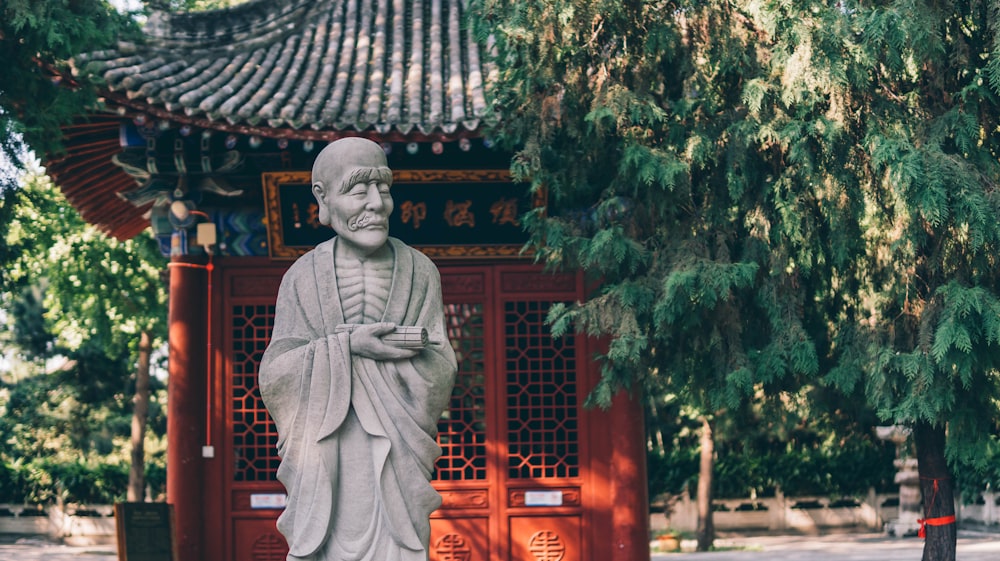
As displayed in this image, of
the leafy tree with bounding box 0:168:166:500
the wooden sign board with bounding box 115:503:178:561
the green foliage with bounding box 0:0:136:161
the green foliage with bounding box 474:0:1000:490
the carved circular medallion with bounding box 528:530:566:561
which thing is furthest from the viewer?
the leafy tree with bounding box 0:168:166:500

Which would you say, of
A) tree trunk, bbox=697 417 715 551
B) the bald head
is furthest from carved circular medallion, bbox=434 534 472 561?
tree trunk, bbox=697 417 715 551

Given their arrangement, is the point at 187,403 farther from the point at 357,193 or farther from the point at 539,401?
the point at 357,193

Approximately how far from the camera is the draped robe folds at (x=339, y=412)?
5172 mm

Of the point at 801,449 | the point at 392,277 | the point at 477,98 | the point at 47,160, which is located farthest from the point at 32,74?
the point at 801,449

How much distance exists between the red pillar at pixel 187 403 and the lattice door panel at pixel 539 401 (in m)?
2.82

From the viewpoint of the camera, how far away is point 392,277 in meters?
5.50

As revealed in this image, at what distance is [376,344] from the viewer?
17.1 feet

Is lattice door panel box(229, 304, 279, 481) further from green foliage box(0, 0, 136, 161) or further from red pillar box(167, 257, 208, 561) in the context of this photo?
green foliage box(0, 0, 136, 161)

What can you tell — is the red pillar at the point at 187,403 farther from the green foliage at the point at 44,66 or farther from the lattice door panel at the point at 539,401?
the lattice door panel at the point at 539,401

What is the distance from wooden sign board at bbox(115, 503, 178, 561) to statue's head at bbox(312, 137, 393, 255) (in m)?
5.32

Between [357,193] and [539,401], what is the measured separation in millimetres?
5632

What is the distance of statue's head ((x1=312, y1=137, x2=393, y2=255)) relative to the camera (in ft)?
17.8

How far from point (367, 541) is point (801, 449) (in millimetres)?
18251

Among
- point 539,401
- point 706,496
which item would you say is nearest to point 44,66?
point 539,401
